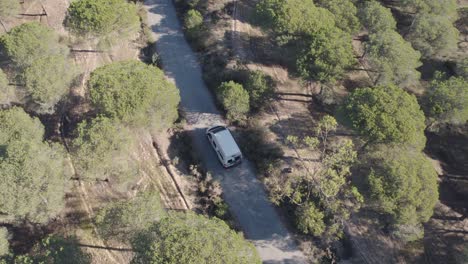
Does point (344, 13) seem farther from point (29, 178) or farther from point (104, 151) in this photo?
point (29, 178)

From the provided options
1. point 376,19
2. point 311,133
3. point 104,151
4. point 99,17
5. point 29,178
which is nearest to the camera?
point 29,178

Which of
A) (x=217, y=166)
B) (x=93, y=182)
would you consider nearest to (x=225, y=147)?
(x=217, y=166)

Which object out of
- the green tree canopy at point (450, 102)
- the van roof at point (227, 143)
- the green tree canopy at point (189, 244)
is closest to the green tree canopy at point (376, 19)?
the green tree canopy at point (450, 102)

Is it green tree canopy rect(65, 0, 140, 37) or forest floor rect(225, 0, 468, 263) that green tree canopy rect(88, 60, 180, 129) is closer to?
green tree canopy rect(65, 0, 140, 37)

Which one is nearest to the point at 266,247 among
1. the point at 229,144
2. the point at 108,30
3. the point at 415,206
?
the point at 229,144

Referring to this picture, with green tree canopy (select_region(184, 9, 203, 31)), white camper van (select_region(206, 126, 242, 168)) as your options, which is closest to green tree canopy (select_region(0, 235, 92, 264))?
white camper van (select_region(206, 126, 242, 168))

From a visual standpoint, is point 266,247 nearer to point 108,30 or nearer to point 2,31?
point 108,30
